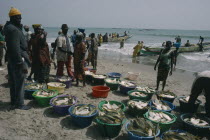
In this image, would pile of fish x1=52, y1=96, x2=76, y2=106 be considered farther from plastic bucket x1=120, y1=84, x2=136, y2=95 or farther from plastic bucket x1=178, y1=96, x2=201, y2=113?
plastic bucket x1=178, y1=96, x2=201, y2=113

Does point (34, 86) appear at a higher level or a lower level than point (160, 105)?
higher

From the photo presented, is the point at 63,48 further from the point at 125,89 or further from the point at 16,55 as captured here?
the point at 125,89

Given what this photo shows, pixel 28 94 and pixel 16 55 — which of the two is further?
pixel 28 94

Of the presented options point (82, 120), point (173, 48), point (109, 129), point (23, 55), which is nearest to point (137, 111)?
point (109, 129)

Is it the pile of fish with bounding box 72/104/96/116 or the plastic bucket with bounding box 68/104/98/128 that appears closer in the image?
the plastic bucket with bounding box 68/104/98/128

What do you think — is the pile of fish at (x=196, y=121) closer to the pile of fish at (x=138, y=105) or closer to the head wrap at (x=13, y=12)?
the pile of fish at (x=138, y=105)

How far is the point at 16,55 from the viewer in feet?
13.2

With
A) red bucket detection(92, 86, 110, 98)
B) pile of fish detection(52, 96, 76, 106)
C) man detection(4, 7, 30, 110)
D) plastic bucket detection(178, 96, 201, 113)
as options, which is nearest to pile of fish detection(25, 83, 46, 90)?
man detection(4, 7, 30, 110)

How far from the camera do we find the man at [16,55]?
13.0 feet

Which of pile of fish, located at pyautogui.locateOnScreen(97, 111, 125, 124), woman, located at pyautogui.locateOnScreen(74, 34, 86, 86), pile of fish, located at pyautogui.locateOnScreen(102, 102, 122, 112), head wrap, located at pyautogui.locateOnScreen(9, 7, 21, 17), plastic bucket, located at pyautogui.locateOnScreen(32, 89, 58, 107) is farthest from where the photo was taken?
woman, located at pyautogui.locateOnScreen(74, 34, 86, 86)

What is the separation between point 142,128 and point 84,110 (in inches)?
61.3

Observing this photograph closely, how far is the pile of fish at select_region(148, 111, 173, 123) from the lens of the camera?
A: 4.14 meters

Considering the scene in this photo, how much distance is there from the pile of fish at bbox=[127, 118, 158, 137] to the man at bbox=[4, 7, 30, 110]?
10.0 feet

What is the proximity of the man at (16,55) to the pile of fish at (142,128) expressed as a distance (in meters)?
3.06
